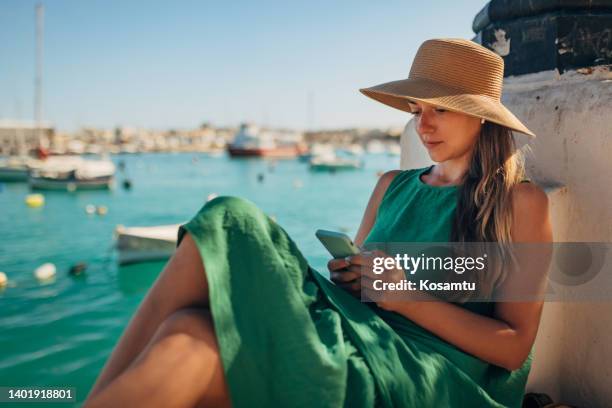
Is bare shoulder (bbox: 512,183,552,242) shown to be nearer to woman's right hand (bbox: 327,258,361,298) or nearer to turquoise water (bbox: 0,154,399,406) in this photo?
woman's right hand (bbox: 327,258,361,298)

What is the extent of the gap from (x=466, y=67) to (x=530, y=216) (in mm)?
498

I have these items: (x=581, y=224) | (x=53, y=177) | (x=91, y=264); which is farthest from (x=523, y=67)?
(x=53, y=177)

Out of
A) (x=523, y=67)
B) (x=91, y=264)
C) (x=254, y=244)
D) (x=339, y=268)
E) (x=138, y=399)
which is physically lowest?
(x=91, y=264)

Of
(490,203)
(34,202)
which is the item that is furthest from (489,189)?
(34,202)

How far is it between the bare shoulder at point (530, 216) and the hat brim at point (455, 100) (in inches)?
7.8

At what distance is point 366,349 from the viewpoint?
1.22 m

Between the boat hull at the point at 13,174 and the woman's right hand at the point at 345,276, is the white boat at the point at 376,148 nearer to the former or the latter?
the boat hull at the point at 13,174

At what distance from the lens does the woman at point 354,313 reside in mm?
1098

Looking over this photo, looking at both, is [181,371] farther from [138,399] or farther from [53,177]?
[53,177]

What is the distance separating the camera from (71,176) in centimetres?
2300

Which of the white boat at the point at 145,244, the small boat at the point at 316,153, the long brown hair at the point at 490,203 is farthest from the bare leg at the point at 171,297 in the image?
the small boat at the point at 316,153

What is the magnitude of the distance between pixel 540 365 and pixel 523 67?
1106 millimetres

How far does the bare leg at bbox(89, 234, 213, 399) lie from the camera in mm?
1192

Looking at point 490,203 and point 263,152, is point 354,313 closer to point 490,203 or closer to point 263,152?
point 490,203
